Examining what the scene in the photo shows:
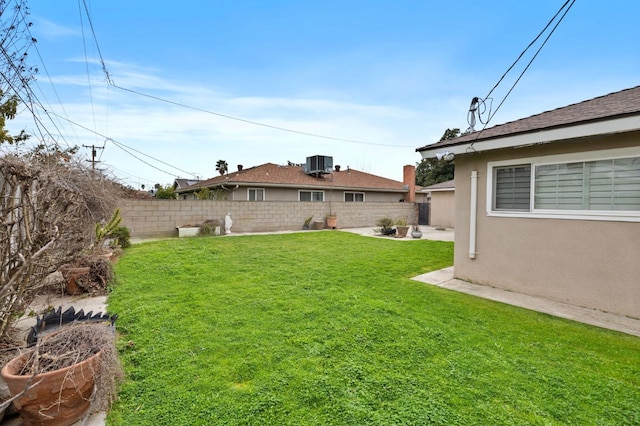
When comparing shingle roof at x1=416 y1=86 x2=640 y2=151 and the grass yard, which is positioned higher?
shingle roof at x1=416 y1=86 x2=640 y2=151

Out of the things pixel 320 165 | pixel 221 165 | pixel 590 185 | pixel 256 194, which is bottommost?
pixel 590 185

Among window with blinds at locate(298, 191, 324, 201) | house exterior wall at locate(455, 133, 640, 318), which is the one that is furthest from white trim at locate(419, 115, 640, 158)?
window with blinds at locate(298, 191, 324, 201)

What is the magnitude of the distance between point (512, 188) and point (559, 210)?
0.87 meters

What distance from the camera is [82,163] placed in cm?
514

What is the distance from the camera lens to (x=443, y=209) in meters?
19.8

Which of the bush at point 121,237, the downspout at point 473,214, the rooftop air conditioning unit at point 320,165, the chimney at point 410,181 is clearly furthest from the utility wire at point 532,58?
the chimney at point 410,181

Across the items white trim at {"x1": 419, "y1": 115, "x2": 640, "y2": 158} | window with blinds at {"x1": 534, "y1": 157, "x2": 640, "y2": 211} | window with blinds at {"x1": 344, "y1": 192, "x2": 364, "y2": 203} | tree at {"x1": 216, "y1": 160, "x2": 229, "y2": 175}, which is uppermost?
tree at {"x1": 216, "y1": 160, "x2": 229, "y2": 175}

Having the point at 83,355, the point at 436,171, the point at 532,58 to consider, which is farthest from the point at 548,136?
the point at 436,171

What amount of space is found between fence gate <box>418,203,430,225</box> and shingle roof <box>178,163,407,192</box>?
2312 mm

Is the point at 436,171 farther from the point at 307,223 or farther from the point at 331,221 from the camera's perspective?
the point at 307,223

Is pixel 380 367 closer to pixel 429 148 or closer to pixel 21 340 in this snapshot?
pixel 21 340

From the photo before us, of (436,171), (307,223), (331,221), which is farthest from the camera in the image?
(436,171)

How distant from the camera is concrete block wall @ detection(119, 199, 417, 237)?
1330cm

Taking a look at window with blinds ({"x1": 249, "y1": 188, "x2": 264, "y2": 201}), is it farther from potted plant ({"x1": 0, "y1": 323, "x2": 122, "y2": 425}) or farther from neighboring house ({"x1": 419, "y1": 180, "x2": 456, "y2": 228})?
potted plant ({"x1": 0, "y1": 323, "x2": 122, "y2": 425})
